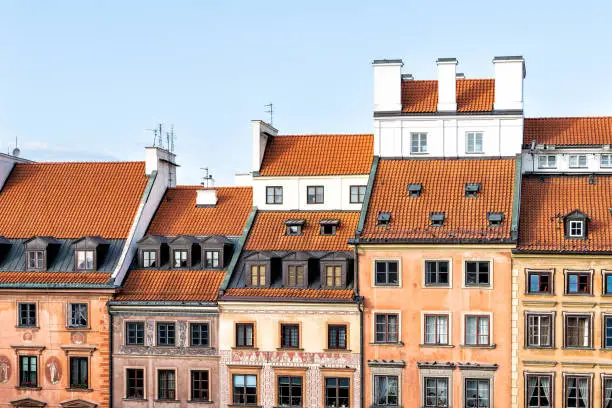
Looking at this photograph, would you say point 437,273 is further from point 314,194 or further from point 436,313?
point 314,194

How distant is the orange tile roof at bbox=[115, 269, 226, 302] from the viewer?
212 ft

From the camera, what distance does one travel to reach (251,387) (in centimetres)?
6309

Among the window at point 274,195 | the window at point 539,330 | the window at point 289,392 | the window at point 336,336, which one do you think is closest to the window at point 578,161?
the window at point 539,330

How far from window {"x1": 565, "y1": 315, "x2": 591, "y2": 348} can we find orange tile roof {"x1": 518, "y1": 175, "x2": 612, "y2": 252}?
14.3ft

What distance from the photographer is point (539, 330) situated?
59.7 meters

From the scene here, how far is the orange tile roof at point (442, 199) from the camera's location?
6159cm

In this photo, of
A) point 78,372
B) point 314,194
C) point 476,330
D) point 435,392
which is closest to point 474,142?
point 314,194

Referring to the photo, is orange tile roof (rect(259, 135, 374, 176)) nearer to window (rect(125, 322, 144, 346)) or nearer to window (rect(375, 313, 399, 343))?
window (rect(375, 313, 399, 343))

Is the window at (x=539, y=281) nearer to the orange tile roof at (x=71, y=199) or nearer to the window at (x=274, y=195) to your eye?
the window at (x=274, y=195)

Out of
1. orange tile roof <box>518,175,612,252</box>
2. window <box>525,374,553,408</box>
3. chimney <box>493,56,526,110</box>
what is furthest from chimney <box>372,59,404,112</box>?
window <box>525,374,553,408</box>

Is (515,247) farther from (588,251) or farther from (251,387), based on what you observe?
(251,387)

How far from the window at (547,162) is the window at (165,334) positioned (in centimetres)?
2790

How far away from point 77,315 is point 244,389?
12.9 m

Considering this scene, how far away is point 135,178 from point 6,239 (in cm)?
1050
